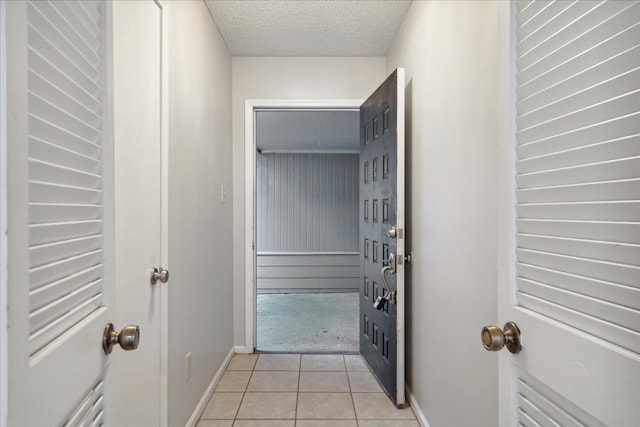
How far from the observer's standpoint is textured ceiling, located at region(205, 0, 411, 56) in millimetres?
2229

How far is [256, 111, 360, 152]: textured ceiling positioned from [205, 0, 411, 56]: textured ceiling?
2.70ft

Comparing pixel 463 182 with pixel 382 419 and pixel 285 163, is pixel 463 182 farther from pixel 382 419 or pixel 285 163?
pixel 285 163

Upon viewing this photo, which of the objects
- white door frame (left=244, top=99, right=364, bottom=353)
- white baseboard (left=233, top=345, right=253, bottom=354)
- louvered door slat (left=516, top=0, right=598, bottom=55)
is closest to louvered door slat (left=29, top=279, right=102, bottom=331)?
louvered door slat (left=516, top=0, right=598, bottom=55)

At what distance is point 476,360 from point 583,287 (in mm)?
846

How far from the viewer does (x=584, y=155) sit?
620 mm

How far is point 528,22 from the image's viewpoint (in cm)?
75

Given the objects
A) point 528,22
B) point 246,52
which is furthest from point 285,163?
point 528,22

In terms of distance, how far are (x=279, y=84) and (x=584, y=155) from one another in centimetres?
266

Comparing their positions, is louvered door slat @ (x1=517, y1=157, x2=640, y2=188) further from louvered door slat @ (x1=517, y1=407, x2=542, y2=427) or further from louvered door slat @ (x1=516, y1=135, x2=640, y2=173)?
louvered door slat @ (x1=517, y1=407, x2=542, y2=427)

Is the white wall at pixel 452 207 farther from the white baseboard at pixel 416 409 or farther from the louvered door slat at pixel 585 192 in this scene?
the louvered door slat at pixel 585 192

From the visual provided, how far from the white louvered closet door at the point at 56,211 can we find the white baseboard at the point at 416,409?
1.66 meters

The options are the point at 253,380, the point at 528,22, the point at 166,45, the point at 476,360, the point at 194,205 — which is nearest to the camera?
the point at 528,22

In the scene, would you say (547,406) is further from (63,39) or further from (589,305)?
(63,39)

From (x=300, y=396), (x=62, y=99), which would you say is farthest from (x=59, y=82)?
(x=300, y=396)
